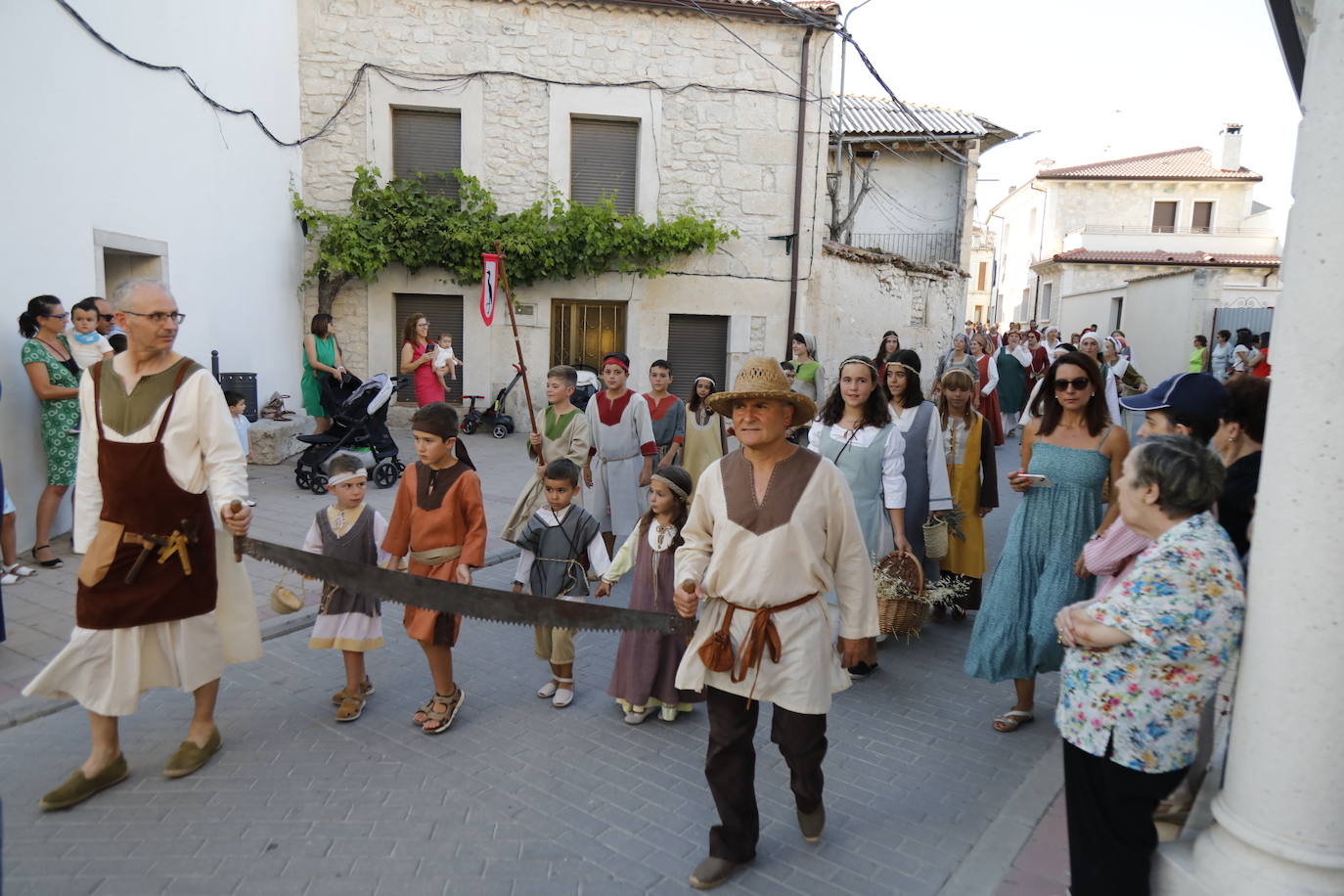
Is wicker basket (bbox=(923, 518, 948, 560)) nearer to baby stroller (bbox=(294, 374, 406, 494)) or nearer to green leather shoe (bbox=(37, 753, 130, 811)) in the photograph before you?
green leather shoe (bbox=(37, 753, 130, 811))

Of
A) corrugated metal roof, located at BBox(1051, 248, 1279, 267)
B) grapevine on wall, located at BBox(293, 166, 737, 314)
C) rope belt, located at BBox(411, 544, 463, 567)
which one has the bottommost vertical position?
rope belt, located at BBox(411, 544, 463, 567)

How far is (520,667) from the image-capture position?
5.32 m

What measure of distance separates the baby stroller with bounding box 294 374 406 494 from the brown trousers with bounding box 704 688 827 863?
23.0 feet

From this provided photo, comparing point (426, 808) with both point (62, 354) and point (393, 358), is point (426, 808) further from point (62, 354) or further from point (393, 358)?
point (393, 358)

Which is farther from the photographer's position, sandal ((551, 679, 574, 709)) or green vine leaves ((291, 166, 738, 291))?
green vine leaves ((291, 166, 738, 291))

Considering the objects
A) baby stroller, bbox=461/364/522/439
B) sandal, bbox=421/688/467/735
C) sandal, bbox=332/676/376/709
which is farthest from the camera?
baby stroller, bbox=461/364/522/439

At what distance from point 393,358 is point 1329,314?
13734mm

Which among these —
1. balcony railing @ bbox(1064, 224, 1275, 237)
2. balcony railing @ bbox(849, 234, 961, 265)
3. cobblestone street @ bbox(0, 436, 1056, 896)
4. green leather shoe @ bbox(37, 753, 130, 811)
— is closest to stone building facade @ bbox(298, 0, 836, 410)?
balcony railing @ bbox(849, 234, 961, 265)

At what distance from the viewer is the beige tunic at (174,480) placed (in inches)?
142

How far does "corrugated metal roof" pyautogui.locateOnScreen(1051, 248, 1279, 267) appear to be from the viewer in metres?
33.9

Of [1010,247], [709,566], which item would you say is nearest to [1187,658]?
[709,566]

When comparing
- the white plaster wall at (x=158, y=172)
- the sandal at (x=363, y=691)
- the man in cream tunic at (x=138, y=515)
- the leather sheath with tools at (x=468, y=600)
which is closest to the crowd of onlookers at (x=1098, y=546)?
the leather sheath with tools at (x=468, y=600)

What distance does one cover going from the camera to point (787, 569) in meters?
3.13

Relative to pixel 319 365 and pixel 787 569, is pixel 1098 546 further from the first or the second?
pixel 319 365
